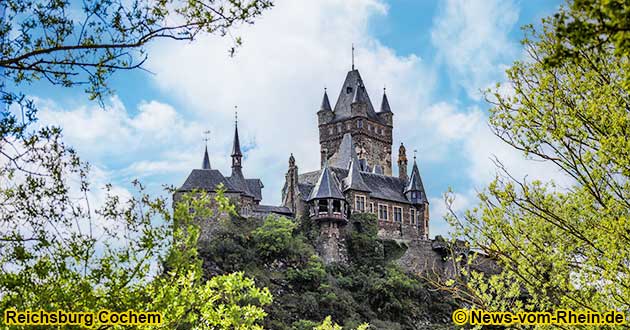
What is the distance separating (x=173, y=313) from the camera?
7734 mm

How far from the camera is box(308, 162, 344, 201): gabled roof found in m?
42.8

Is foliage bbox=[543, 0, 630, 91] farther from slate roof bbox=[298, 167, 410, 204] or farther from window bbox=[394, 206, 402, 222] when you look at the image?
window bbox=[394, 206, 402, 222]

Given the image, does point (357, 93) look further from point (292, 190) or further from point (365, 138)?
point (292, 190)

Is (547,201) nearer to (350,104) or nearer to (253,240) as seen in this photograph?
(253,240)

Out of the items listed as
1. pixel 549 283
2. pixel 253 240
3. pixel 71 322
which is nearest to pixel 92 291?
pixel 71 322

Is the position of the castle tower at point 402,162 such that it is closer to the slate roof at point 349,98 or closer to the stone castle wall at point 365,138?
the stone castle wall at point 365,138

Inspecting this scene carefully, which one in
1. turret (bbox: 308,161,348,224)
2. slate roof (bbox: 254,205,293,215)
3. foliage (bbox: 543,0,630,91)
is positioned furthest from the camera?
slate roof (bbox: 254,205,293,215)

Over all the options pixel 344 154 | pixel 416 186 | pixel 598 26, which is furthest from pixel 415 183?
pixel 598 26

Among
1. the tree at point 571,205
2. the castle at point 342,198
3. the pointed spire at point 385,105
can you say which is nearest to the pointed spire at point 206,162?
the castle at point 342,198

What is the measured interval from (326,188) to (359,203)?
103 inches

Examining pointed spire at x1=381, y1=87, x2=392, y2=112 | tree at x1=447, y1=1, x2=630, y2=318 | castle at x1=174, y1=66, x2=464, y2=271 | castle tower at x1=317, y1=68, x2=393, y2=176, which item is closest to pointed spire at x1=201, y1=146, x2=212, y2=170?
castle at x1=174, y1=66, x2=464, y2=271

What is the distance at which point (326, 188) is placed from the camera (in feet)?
141

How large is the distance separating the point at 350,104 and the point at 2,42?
178ft

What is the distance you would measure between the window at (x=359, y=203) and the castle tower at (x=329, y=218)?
84cm
